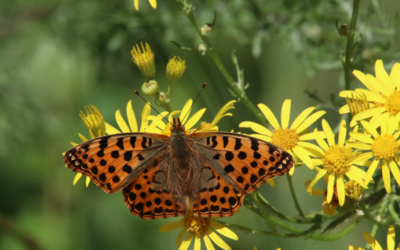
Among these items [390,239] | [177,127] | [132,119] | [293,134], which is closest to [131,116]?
[132,119]

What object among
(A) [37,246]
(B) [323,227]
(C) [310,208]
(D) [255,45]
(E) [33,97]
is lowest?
(A) [37,246]

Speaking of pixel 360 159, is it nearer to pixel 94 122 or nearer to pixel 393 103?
pixel 393 103

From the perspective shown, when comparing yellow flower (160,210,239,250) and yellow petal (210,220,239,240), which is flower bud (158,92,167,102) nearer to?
yellow flower (160,210,239,250)

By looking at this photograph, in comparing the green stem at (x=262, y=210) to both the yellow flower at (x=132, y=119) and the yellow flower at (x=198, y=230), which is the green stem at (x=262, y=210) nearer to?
the yellow flower at (x=198, y=230)

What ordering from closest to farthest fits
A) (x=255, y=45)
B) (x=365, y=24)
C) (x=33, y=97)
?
(x=365, y=24)
(x=255, y=45)
(x=33, y=97)

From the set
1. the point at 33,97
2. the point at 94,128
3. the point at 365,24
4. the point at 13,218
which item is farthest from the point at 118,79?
the point at 365,24

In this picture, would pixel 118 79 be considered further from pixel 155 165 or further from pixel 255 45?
pixel 155 165

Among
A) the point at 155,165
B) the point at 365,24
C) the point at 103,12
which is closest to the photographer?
the point at 155,165
